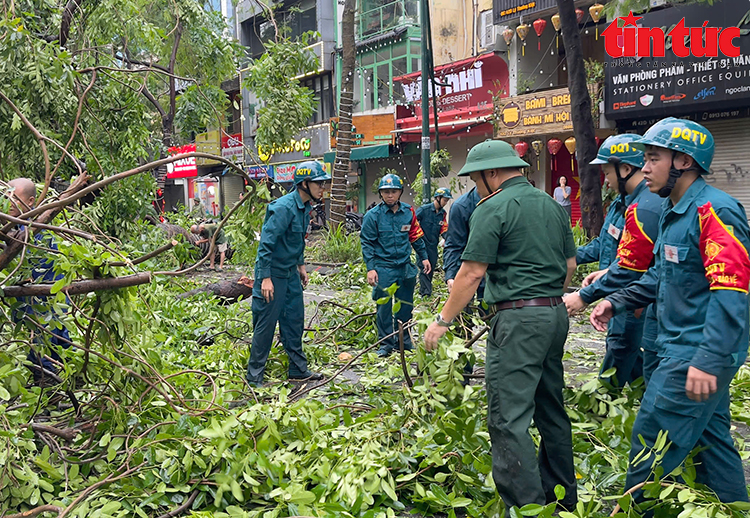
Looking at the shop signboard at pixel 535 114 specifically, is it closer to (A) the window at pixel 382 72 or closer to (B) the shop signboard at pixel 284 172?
(A) the window at pixel 382 72

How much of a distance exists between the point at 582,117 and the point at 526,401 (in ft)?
30.7

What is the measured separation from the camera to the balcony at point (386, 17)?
25.5 metres

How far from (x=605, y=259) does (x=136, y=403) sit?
3.51m

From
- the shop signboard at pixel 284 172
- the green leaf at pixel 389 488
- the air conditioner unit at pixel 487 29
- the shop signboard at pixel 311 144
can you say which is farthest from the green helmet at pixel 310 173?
the shop signboard at pixel 284 172

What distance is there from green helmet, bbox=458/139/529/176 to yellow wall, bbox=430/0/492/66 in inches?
846

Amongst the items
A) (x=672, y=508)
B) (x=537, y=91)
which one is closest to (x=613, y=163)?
(x=672, y=508)

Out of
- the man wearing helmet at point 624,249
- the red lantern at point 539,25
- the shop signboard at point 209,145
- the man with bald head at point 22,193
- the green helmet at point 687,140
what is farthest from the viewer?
the shop signboard at point 209,145

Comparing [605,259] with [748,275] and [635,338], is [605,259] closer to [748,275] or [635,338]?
[635,338]

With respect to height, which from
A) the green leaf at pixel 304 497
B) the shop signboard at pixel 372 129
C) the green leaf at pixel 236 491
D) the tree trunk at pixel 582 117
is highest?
the shop signboard at pixel 372 129

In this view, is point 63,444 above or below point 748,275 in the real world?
below

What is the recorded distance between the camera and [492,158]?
3.66 metres

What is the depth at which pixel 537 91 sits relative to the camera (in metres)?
19.2

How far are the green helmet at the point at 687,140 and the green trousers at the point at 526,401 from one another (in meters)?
0.96

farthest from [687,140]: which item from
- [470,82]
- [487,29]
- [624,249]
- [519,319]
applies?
[470,82]
